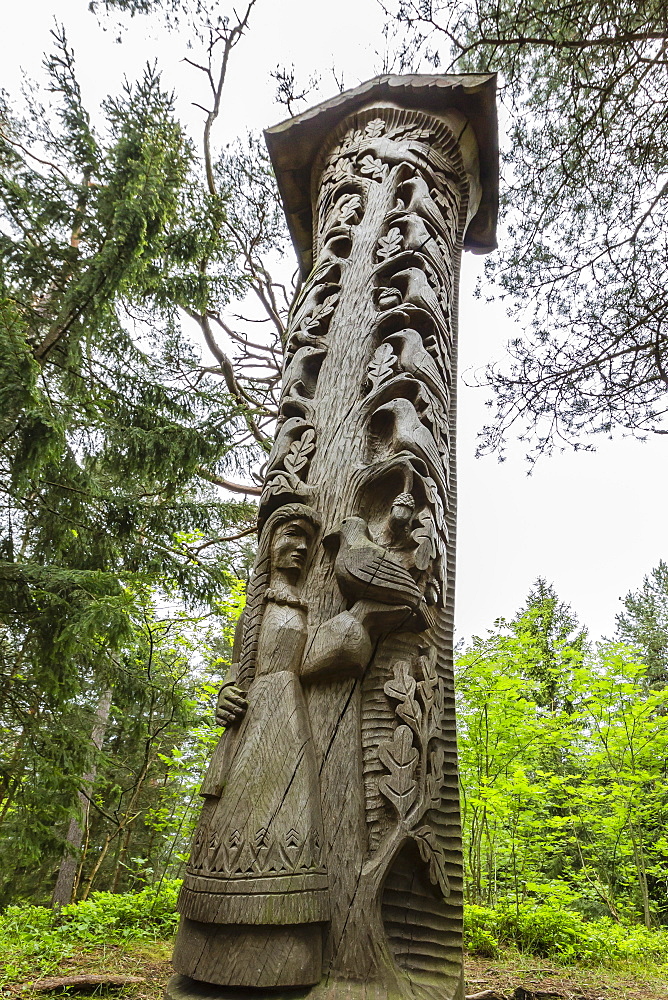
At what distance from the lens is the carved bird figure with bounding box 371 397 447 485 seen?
2.47m

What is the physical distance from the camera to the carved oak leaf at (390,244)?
3.29 meters

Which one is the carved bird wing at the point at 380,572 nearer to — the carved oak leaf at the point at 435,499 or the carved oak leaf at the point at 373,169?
the carved oak leaf at the point at 435,499

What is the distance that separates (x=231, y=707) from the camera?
2.13 metres

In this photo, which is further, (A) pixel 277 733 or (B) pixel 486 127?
(B) pixel 486 127

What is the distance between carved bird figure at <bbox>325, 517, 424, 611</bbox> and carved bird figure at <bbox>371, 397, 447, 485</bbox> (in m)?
0.47

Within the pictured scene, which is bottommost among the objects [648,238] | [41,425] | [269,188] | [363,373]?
[363,373]

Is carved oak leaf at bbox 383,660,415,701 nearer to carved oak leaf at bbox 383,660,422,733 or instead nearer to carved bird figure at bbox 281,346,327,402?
carved oak leaf at bbox 383,660,422,733

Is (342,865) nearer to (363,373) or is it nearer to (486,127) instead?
(363,373)

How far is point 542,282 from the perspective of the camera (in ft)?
20.5

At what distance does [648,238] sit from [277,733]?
5.80 meters

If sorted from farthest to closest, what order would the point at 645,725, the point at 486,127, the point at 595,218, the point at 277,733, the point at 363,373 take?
the point at 645,725 < the point at 595,218 < the point at 486,127 < the point at 363,373 < the point at 277,733

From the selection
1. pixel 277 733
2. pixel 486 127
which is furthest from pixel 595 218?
pixel 277 733

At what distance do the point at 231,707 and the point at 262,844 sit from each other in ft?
1.63

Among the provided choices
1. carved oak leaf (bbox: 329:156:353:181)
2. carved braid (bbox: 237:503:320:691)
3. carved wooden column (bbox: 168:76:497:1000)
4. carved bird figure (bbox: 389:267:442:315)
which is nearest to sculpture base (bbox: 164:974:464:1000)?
carved wooden column (bbox: 168:76:497:1000)
